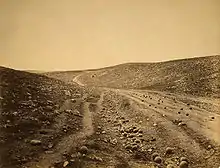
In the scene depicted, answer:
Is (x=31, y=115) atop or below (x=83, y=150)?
atop

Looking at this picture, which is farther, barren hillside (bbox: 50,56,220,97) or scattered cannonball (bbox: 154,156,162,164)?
barren hillside (bbox: 50,56,220,97)

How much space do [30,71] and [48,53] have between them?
0.13 metres

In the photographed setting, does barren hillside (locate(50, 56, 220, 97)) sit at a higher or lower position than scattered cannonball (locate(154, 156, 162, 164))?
higher

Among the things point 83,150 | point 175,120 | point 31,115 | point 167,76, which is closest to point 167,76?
point 167,76

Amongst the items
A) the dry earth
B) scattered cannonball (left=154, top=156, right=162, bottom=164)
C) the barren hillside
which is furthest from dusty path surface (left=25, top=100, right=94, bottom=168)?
scattered cannonball (left=154, top=156, right=162, bottom=164)

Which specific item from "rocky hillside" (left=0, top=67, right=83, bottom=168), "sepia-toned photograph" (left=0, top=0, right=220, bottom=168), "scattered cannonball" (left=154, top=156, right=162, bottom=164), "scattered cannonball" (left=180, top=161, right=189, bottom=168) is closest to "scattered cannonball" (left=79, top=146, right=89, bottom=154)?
"sepia-toned photograph" (left=0, top=0, right=220, bottom=168)

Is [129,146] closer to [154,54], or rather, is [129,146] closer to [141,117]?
[141,117]

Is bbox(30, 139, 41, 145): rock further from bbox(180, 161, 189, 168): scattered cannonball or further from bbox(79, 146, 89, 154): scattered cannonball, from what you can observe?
bbox(180, 161, 189, 168): scattered cannonball

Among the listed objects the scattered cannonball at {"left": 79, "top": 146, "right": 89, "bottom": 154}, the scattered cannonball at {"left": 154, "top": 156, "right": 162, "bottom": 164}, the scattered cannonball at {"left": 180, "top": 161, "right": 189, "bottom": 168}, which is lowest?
the scattered cannonball at {"left": 180, "top": 161, "right": 189, "bottom": 168}

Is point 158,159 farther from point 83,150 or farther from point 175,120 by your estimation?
point 83,150

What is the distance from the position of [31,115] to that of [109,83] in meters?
0.42

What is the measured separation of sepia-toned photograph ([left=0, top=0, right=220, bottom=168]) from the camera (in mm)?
1867

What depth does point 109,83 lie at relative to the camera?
1995 mm

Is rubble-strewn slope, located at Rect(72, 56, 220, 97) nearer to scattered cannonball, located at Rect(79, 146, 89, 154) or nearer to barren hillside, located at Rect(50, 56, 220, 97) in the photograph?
barren hillside, located at Rect(50, 56, 220, 97)
